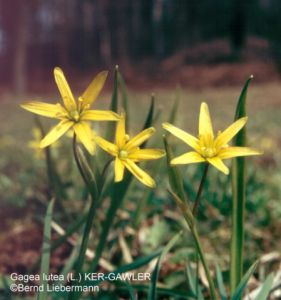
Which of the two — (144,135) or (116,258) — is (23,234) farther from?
(144,135)

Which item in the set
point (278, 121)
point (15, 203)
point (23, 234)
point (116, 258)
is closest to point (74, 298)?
point (116, 258)

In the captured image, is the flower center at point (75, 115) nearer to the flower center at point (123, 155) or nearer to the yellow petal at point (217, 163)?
the flower center at point (123, 155)

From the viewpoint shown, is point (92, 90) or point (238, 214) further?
point (238, 214)

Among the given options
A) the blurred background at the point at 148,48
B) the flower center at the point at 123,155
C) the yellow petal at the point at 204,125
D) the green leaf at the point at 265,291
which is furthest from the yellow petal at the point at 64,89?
the blurred background at the point at 148,48

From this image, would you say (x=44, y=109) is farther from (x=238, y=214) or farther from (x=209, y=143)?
(x=238, y=214)

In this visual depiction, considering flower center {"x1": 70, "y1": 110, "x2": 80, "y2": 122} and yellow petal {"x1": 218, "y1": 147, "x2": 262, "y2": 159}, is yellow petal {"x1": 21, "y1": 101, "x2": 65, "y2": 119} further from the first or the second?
yellow petal {"x1": 218, "y1": 147, "x2": 262, "y2": 159}

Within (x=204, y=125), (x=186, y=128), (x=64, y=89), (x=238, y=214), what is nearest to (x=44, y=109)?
(x=64, y=89)
